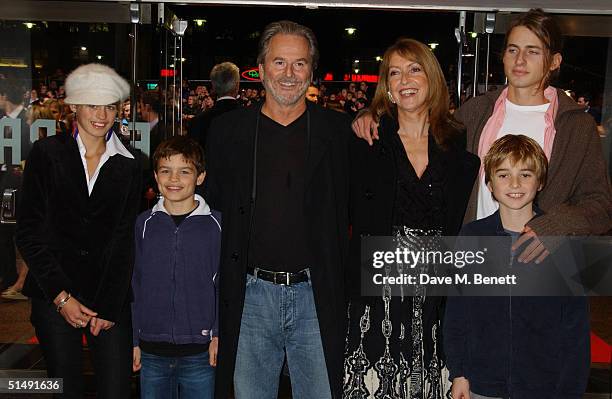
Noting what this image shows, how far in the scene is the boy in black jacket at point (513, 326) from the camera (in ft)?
8.36

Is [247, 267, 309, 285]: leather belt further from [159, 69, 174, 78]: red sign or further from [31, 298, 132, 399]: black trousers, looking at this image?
[159, 69, 174, 78]: red sign

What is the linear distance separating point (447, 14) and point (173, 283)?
184 cm

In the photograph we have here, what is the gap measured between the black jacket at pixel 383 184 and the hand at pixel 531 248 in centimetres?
24

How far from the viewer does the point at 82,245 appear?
9.03ft

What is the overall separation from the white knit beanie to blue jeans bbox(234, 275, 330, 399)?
975 millimetres

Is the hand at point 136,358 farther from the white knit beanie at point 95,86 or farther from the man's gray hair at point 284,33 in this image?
the man's gray hair at point 284,33

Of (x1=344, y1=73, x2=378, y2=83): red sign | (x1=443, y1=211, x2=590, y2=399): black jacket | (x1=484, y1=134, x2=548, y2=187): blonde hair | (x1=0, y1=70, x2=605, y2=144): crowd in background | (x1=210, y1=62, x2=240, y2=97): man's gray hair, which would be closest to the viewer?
(x1=443, y1=211, x2=590, y2=399): black jacket

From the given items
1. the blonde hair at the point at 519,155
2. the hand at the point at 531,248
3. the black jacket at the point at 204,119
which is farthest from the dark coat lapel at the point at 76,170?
the hand at the point at 531,248

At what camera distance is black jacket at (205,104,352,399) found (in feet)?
8.84

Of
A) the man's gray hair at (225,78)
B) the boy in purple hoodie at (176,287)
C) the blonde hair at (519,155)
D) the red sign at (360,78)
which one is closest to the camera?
the blonde hair at (519,155)

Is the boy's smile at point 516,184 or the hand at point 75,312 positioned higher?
the boy's smile at point 516,184

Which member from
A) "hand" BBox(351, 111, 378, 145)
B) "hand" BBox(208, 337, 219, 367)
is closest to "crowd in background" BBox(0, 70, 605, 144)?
"hand" BBox(351, 111, 378, 145)

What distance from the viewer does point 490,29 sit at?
3281 millimetres

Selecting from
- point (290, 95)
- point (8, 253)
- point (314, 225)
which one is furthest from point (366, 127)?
point (8, 253)
